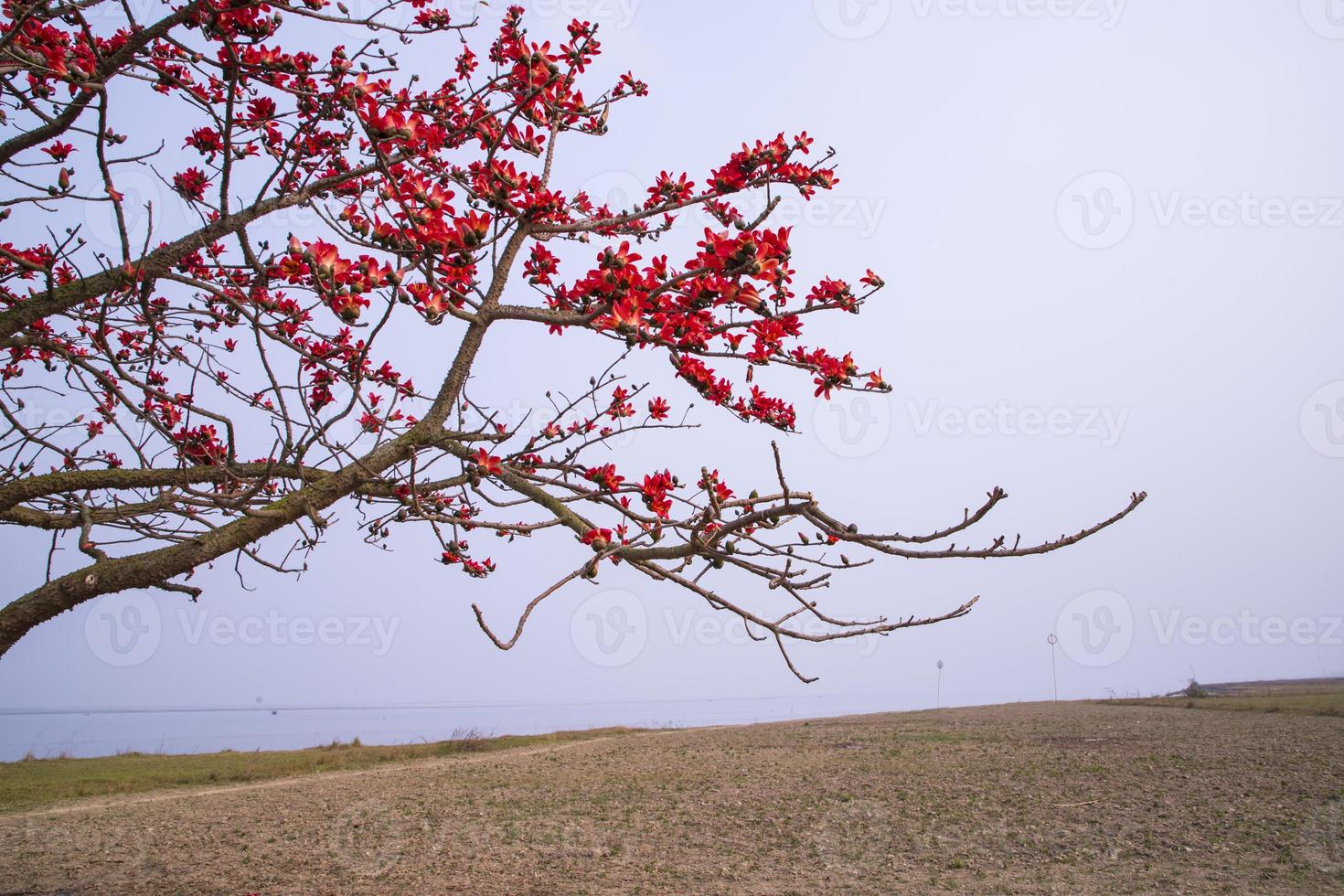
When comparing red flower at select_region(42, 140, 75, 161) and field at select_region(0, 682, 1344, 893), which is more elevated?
red flower at select_region(42, 140, 75, 161)

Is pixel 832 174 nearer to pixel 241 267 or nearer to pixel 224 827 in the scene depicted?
pixel 241 267

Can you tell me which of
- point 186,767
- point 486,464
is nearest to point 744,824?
point 486,464

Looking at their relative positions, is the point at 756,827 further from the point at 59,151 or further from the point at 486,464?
the point at 59,151

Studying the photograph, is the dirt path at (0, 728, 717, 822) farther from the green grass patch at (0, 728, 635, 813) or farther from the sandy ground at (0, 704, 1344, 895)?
the green grass patch at (0, 728, 635, 813)

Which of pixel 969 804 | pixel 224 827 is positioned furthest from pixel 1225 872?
pixel 224 827

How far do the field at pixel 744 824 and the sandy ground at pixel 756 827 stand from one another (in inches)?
1.4

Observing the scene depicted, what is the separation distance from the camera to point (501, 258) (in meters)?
3.41

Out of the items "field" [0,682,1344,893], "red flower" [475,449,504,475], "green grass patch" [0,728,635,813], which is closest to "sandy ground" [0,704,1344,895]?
"field" [0,682,1344,893]

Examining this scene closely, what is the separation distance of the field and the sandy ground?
0.03 metres

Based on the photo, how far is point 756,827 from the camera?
26.6 ft

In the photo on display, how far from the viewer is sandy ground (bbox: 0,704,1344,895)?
6176 millimetres

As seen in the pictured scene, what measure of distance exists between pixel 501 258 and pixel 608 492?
106 centimetres

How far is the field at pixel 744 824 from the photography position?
6.20m

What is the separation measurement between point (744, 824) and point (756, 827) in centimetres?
17
